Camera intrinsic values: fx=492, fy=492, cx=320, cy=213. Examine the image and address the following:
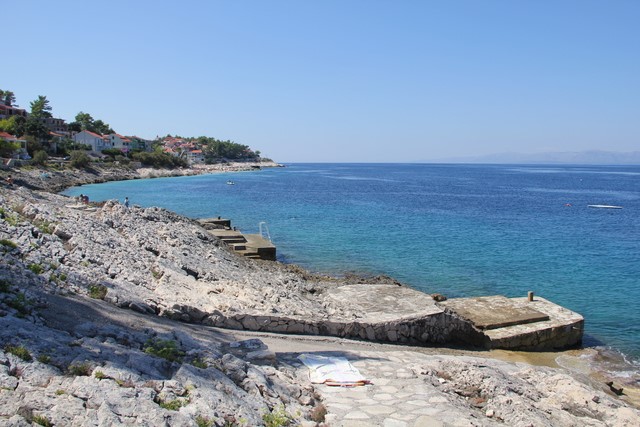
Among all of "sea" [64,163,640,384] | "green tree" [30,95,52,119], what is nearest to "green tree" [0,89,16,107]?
"green tree" [30,95,52,119]

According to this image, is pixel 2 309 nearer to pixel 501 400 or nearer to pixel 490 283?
pixel 501 400

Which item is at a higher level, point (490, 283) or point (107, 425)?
point (107, 425)

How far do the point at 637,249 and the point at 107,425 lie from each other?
40301mm

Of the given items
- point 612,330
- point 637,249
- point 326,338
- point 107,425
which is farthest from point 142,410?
point 637,249

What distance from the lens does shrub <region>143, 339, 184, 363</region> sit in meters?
7.75

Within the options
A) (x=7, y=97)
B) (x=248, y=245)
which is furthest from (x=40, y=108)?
(x=248, y=245)

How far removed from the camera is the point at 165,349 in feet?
26.0

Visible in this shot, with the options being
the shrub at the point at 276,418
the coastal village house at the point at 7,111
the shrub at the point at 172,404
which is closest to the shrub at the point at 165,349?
the shrub at the point at 172,404

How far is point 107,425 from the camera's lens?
17.4 ft

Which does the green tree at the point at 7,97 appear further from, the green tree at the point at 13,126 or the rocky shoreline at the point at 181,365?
the rocky shoreline at the point at 181,365

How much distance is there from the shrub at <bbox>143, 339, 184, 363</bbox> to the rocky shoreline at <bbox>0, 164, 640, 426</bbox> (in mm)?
33

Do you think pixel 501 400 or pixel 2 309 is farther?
pixel 501 400

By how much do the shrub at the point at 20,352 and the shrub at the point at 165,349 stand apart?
6.03 ft

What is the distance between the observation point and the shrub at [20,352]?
6.18m
